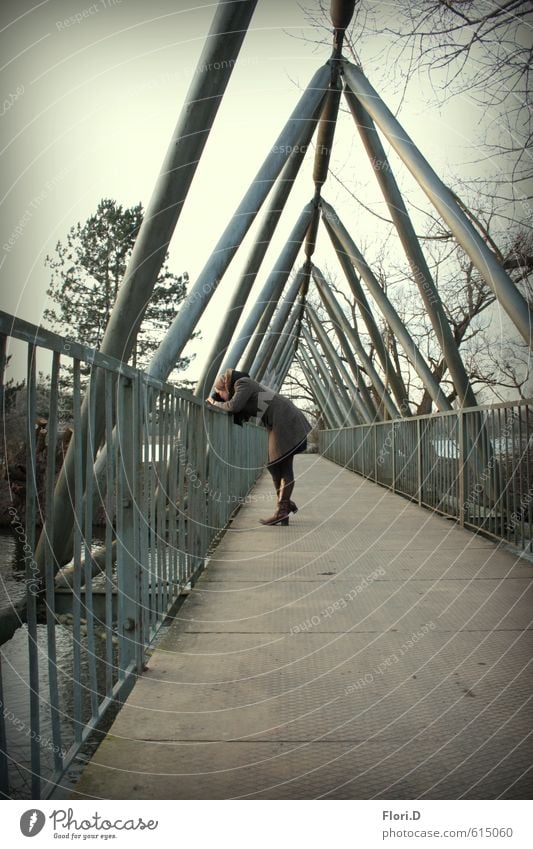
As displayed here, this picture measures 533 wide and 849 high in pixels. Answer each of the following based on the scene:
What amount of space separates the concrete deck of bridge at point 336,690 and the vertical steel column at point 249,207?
3.14 metres

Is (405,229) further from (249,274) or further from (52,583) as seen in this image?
(52,583)

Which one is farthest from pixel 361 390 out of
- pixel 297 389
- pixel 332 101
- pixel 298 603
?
pixel 297 389

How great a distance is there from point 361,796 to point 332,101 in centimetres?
1221

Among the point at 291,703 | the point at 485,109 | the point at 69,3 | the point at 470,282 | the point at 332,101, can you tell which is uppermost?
the point at 332,101

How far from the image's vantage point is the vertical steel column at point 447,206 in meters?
6.89

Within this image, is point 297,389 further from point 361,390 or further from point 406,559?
point 406,559

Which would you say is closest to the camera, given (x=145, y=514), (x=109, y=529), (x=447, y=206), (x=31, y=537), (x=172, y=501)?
(x=31, y=537)

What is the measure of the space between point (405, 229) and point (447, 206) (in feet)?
12.1

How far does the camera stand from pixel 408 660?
10.8ft

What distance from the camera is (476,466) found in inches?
288

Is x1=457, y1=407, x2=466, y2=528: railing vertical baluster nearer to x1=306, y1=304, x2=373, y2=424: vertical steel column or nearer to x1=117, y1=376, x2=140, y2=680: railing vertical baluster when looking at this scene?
x1=117, y1=376, x2=140, y2=680: railing vertical baluster

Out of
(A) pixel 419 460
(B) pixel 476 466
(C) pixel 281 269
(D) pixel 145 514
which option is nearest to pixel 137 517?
(D) pixel 145 514

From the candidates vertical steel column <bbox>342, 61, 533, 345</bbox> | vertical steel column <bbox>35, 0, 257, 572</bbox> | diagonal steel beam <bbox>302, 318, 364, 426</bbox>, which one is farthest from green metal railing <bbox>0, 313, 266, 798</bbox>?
diagonal steel beam <bbox>302, 318, 364, 426</bbox>

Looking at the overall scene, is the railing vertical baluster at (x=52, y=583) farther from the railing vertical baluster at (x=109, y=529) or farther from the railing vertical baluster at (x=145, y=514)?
the railing vertical baluster at (x=145, y=514)
